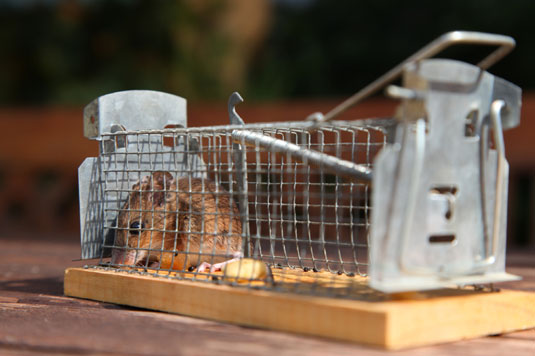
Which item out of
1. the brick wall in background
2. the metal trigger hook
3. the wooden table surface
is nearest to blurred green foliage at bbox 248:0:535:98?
the brick wall in background

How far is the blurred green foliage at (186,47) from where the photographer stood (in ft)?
18.7

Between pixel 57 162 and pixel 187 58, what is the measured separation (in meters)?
1.89

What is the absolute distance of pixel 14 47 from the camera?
650cm

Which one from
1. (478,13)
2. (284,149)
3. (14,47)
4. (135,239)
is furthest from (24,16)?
(284,149)

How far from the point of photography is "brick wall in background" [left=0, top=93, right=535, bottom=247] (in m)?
4.29

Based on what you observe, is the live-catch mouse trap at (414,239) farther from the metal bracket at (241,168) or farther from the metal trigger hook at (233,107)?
the metal trigger hook at (233,107)

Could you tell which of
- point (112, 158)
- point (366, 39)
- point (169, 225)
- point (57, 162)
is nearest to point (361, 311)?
point (112, 158)

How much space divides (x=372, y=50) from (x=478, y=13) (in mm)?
877

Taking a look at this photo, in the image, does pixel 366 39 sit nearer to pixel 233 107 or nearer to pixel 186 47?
pixel 186 47

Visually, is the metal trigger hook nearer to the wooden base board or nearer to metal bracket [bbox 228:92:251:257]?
metal bracket [bbox 228:92:251:257]

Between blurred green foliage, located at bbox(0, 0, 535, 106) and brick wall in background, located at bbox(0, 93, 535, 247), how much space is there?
929 mm

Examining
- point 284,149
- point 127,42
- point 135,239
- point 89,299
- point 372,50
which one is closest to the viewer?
point 284,149

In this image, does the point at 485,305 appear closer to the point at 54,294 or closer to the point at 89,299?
the point at 89,299

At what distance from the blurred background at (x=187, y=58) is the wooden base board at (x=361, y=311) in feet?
9.59
